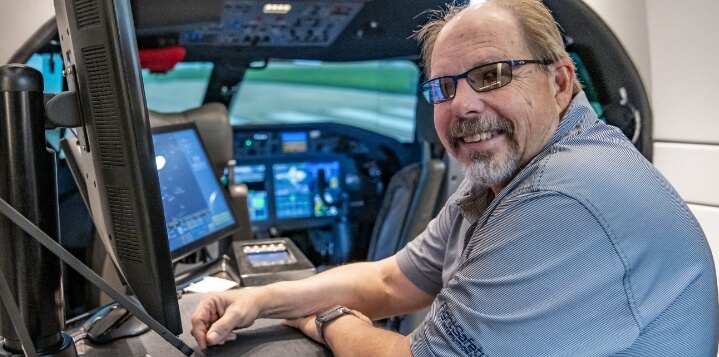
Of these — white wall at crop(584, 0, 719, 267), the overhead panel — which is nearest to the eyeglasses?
white wall at crop(584, 0, 719, 267)

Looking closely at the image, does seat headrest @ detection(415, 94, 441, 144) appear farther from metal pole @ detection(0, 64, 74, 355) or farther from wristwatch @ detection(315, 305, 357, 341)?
metal pole @ detection(0, 64, 74, 355)

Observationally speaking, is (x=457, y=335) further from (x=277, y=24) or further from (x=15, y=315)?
(x=277, y=24)

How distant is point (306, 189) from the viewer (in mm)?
4184

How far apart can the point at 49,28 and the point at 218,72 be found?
6.27 ft

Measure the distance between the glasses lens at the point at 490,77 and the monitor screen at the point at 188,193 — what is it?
2.93ft

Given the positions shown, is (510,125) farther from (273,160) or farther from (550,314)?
(273,160)

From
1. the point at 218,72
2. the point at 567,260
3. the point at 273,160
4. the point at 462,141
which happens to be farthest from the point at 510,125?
the point at 273,160

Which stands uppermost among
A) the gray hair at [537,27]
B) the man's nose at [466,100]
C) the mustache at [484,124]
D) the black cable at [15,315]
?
the gray hair at [537,27]

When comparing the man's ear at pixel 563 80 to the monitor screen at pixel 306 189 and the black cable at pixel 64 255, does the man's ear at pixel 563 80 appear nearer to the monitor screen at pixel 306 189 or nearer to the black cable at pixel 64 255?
the black cable at pixel 64 255

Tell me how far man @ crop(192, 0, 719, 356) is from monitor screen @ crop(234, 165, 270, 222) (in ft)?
8.86

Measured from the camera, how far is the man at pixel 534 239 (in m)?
0.90

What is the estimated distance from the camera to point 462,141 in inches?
47.5

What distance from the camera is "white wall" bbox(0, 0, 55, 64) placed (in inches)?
65.7

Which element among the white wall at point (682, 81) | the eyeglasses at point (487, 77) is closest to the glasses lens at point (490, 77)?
the eyeglasses at point (487, 77)
